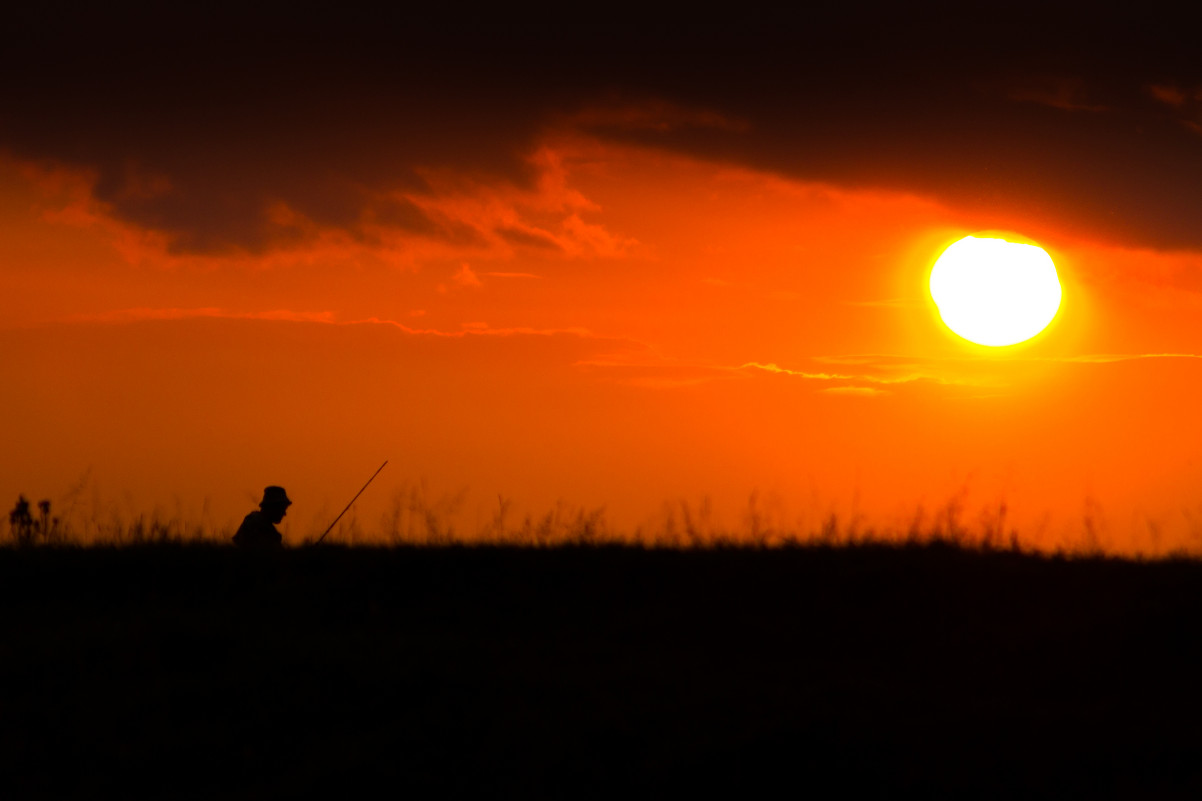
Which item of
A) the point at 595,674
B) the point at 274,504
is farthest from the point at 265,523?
the point at 595,674

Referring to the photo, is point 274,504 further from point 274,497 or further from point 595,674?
point 595,674

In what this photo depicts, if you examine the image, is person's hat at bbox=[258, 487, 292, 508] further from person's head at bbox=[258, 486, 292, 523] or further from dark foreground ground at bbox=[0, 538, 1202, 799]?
dark foreground ground at bbox=[0, 538, 1202, 799]

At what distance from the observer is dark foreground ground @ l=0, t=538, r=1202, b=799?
6652 millimetres

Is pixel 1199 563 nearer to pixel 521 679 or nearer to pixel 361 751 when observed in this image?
pixel 521 679

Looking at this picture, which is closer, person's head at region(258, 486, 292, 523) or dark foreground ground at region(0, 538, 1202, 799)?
dark foreground ground at region(0, 538, 1202, 799)

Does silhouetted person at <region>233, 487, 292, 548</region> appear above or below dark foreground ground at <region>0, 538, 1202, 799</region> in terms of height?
above

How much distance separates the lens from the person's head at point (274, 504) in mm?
11344

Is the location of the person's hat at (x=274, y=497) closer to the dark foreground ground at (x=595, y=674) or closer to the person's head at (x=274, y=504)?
the person's head at (x=274, y=504)

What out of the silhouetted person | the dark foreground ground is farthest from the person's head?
the dark foreground ground

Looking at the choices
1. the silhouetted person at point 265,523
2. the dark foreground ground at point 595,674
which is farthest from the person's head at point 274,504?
the dark foreground ground at point 595,674

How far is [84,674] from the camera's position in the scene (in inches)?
308

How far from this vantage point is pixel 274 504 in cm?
1139

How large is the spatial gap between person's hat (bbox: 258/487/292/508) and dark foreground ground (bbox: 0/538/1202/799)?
3.09 ft

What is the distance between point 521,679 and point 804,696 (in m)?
1.81
